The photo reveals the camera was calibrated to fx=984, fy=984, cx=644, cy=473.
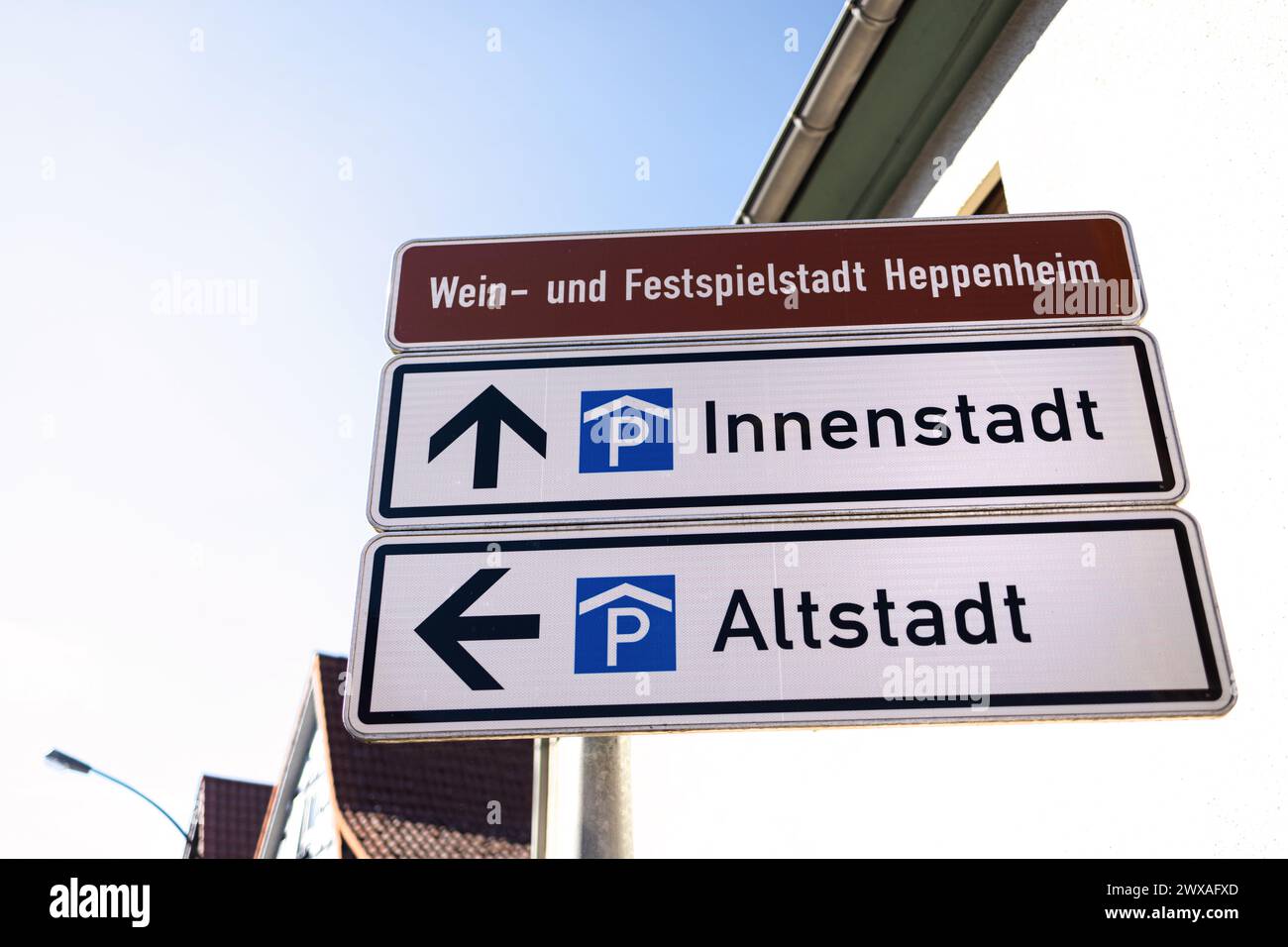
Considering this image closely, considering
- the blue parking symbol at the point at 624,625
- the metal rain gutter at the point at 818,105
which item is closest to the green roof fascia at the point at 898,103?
the metal rain gutter at the point at 818,105

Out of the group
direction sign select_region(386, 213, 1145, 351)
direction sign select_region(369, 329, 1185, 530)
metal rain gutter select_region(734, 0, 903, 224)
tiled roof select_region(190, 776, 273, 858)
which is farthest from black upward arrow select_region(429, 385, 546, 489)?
tiled roof select_region(190, 776, 273, 858)

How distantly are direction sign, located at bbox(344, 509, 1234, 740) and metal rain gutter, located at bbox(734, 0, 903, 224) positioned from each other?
3409 mm

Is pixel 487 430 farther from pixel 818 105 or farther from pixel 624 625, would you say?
pixel 818 105

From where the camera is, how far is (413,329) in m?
1.93

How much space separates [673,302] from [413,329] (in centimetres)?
52

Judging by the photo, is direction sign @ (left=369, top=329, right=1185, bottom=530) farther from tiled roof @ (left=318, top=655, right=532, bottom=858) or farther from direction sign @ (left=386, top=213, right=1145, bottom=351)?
tiled roof @ (left=318, top=655, right=532, bottom=858)

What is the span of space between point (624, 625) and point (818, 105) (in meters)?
3.80

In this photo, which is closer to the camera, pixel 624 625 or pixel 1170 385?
pixel 624 625

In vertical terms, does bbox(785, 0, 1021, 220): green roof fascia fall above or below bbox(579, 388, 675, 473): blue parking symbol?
above

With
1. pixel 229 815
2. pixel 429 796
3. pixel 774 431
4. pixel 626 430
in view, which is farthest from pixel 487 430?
pixel 229 815

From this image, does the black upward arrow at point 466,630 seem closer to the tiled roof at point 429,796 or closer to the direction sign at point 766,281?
the direction sign at point 766,281

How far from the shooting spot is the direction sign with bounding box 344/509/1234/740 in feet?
4.93

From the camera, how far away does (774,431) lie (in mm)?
1785
